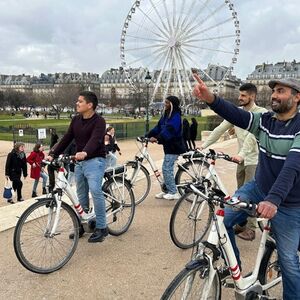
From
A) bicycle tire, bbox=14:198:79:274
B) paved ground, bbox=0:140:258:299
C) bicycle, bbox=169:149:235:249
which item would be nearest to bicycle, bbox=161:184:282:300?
paved ground, bbox=0:140:258:299

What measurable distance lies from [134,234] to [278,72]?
130 meters

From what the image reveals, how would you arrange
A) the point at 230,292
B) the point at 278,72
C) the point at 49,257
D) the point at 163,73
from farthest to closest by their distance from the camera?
the point at 278,72, the point at 163,73, the point at 49,257, the point at 230,292

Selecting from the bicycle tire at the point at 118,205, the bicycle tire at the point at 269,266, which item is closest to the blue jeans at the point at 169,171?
the bicycle tire at the point at 118,205

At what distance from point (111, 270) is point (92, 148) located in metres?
1.33

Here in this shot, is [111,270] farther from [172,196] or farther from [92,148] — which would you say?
[172,196]

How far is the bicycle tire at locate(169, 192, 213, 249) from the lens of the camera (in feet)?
15.3

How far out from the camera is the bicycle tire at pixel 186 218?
15.3 ft

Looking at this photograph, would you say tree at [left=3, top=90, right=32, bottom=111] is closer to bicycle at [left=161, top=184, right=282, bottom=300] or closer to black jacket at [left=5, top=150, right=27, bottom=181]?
black jacket at [left=5, top=150, right=27, bottom=181]

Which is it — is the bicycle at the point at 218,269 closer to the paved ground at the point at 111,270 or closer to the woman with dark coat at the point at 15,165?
the paved ground at the point at 111,270

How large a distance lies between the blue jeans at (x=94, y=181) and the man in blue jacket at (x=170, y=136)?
2.21 metres

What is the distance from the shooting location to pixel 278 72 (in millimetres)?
125938

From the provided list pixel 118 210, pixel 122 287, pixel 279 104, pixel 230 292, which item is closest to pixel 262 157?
pixel 279 104

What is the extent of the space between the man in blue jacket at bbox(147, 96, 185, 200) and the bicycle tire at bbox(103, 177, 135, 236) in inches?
59.3

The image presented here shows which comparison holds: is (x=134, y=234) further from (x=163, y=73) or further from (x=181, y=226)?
(x=163, y=73)
